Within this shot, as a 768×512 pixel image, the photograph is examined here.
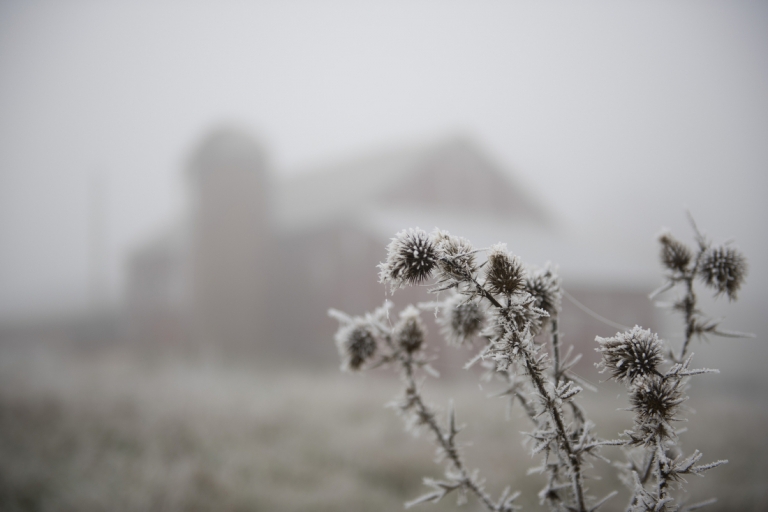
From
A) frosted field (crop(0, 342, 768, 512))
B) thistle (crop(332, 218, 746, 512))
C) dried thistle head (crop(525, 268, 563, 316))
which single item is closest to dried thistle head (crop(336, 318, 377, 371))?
thistle (crop(332, 218, 746, 512))

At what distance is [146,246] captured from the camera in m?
28.6

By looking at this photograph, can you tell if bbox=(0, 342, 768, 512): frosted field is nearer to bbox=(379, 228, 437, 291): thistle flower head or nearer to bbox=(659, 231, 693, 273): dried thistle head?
bbox=(659, 231, 693, 273): dried thistle head

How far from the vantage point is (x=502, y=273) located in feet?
3.14

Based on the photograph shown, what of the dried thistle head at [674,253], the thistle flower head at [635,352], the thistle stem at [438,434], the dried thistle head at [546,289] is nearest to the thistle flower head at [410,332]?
the thistle stem at [438,434]

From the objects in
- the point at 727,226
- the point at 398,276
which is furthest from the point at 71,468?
the point at 727,226

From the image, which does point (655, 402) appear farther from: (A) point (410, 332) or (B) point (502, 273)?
(A) point (410, 332)

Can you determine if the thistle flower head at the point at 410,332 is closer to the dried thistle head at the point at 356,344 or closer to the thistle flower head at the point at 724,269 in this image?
the dried thistle head at the point at 356,344

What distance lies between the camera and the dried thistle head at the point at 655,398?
3.05 ft

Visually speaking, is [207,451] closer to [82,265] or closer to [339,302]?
[339,302]

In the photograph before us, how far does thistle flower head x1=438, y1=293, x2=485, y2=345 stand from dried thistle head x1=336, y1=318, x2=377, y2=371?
0.73ft

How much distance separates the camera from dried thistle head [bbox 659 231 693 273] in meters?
1.41

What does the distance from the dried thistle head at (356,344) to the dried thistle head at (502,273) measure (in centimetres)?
46

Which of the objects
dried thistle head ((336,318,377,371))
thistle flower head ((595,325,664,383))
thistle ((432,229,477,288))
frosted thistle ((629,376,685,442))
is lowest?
frosted thistle ((629,376,685,442))

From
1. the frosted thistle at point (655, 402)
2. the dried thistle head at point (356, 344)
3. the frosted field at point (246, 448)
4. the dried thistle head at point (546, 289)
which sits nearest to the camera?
the frosted thistle at point (655, 402)
